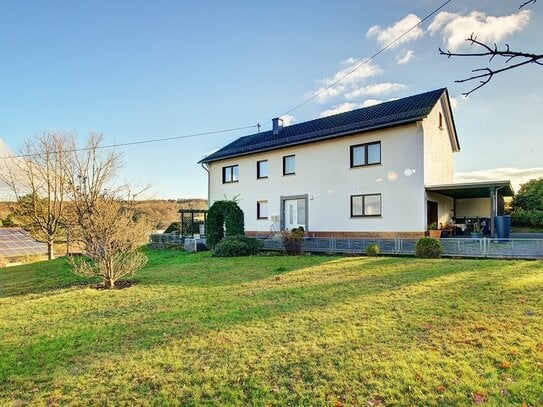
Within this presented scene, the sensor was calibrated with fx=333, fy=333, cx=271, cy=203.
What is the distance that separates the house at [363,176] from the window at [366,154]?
0.05m

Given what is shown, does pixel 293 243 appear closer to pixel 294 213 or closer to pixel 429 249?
pixel 294 213

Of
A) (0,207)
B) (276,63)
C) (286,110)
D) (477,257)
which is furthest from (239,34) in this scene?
(0,207)

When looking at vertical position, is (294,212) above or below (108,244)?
above

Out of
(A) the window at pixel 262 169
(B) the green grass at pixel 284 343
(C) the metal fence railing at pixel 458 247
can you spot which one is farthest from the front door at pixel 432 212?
(A) the window at pixel 262 169

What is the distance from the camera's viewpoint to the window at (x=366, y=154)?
16281 mm

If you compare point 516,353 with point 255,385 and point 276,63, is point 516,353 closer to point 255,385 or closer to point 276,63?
point 255,385

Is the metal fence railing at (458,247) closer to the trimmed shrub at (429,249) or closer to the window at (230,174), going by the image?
the trimmed shrub at (429,249)

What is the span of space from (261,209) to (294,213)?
8.38 ft

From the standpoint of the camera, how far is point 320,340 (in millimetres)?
4578

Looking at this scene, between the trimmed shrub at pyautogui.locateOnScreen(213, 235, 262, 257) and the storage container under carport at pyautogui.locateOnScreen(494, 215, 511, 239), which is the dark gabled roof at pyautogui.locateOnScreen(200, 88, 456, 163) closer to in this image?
the storage container under carport at pyautogui.locateOnScreen(494, 215, 511, 239)

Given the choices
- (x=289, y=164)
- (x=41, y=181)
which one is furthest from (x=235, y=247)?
(x=41, y=181)

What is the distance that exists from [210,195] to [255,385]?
21.0 m

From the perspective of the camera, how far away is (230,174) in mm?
23047

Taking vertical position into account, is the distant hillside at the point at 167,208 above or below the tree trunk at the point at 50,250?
above
